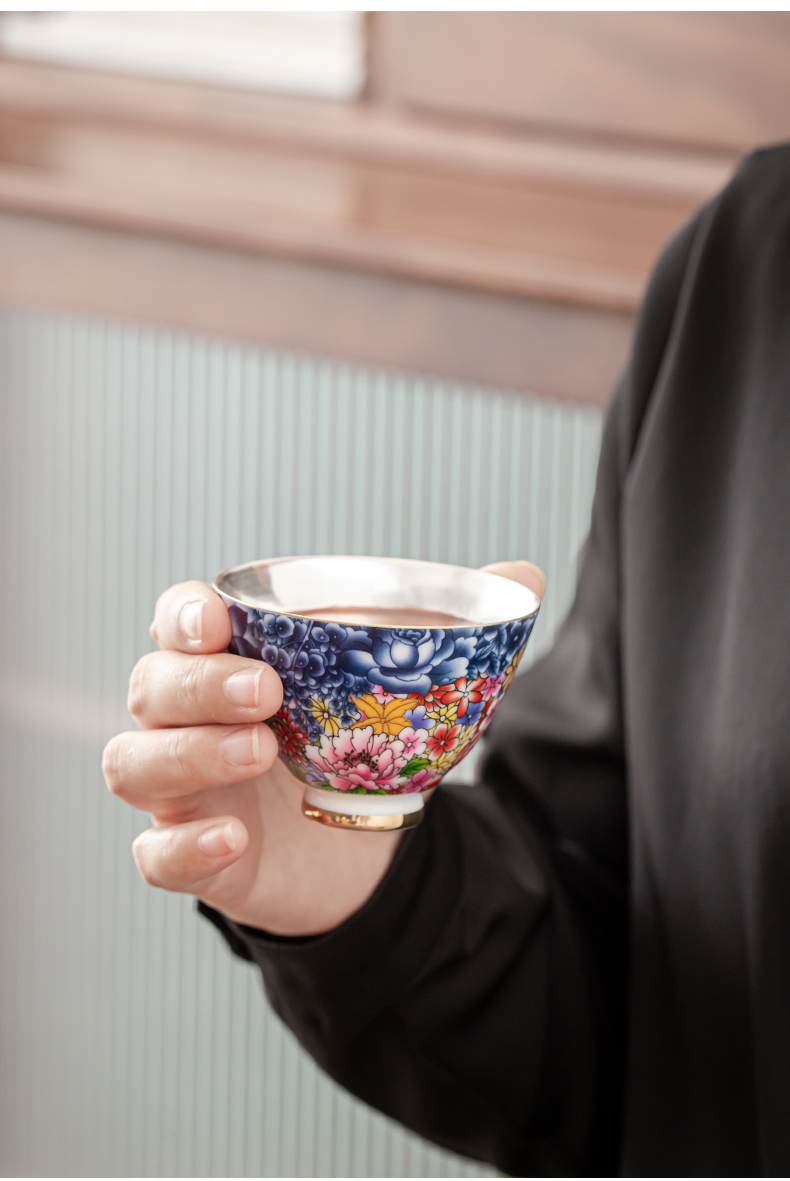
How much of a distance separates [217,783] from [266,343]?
0.62 meters

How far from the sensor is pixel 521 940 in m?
0.68

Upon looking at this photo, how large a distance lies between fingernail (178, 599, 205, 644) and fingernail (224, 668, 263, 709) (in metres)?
0.02

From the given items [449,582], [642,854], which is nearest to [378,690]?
[449,582]

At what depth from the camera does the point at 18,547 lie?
1292 mm

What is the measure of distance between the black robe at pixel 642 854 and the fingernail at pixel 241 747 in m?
0.20

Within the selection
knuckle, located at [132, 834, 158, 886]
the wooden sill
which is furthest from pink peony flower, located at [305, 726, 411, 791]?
the wooden sill

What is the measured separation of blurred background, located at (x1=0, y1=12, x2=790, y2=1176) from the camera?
35.5 inches

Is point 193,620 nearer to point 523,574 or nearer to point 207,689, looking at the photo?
point 207,689

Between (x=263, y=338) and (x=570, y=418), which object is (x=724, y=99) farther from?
(x=263, y=338)

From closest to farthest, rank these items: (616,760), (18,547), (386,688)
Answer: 1. (386,688)
2. (616,760)
3. (18,547)

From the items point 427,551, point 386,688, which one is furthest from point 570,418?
point 386,688

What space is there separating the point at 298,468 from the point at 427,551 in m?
0.17

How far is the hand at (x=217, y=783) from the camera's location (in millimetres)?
406

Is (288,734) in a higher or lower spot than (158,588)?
higher
